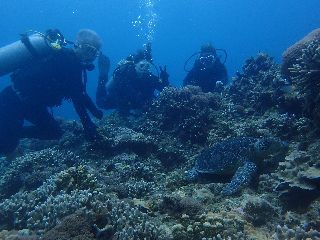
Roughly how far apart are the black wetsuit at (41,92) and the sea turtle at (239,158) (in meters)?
4.84

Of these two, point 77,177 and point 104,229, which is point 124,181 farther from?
point 104,229

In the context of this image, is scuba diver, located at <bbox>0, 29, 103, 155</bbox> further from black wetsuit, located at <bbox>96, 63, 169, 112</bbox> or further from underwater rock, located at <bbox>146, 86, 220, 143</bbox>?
black wetsuit, located at <bbox>96, 63, 169, 112</bbox>

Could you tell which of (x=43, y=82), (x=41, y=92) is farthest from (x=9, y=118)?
(x=43, y=82)

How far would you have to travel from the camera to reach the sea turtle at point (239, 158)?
630cm

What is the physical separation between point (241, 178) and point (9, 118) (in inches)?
336

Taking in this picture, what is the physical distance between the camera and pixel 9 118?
11383 mm

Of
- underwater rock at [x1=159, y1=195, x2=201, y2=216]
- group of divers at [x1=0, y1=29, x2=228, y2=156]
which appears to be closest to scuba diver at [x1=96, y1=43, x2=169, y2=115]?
group of divers at [x1=0, y1=29, x2=228, y2=156]

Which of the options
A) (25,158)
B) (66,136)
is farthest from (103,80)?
(25,158)

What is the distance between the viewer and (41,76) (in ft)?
36.0

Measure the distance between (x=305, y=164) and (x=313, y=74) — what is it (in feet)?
7.88

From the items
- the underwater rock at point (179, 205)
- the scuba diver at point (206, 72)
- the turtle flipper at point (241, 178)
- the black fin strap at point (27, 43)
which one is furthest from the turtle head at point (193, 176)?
the scuba diver at point (206, 72)

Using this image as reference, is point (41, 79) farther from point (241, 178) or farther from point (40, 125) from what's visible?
point (241, 178)

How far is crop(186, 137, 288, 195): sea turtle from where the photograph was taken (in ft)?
20.7

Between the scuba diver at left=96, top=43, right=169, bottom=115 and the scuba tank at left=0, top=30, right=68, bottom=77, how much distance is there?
13.4 feet
